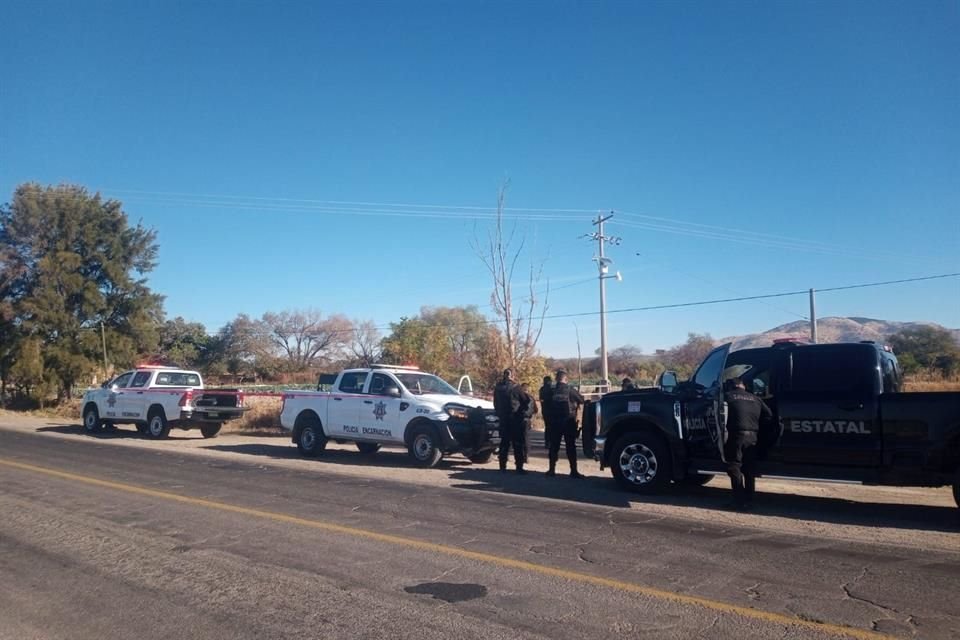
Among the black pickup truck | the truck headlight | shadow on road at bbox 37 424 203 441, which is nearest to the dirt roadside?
the black pickup truck

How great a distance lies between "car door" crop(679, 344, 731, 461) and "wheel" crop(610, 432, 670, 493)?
1.51 ft

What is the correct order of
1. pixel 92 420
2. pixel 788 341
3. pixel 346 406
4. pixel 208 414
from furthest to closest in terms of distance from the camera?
pixel 92 420
pixel 208 414
pixel 346 406
pixel 788 341

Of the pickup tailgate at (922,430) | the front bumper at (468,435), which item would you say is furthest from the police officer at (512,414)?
the pickup tailgate at (922,430)

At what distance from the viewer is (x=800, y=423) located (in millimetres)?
9852

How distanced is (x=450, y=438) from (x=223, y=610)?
28.8 ft

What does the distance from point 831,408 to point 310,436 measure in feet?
36.3

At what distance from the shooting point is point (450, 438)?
47.3ft

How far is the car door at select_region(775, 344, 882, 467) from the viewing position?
939 cm

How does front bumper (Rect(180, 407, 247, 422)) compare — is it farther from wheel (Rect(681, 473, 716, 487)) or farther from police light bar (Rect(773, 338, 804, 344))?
police light bar (Rect(773, 338, 804, 344))

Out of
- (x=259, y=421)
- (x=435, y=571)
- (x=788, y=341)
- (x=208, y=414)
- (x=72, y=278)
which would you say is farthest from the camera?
(x=72, y=278)

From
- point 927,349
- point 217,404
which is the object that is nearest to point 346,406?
point 217,404

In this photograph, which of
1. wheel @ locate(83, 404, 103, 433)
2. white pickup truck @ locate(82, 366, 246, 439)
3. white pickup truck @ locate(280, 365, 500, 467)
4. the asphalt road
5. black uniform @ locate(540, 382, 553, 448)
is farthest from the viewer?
wheel @ locate(83, 404, 103, 433)

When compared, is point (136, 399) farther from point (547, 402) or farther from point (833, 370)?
point (833, 370)

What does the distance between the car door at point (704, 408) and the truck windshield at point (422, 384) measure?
19.8 feet
